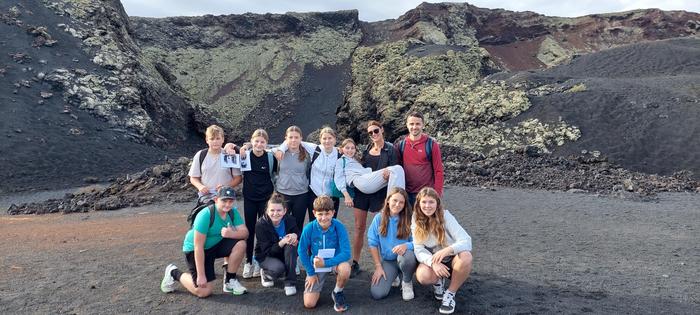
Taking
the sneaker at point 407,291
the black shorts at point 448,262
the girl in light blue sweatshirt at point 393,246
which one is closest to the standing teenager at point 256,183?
the girl in light blue sweatshirt at point 393,246

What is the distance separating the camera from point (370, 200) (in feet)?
19.3

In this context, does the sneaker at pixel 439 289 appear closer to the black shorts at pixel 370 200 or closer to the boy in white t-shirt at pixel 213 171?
the black shorts at pixel 370 200

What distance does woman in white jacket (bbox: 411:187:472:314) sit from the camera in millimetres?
4781

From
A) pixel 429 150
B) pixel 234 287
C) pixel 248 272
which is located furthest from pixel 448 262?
pixel 248 272

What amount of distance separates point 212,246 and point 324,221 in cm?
131

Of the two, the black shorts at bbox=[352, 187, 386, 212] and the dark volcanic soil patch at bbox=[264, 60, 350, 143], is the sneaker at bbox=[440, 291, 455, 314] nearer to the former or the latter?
the black shorts at bbox=[352, 187, 386, 212]

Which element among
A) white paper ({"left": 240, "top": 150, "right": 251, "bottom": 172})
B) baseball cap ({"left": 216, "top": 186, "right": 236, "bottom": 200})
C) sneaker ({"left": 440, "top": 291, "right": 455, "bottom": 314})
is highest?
white paper ({"left": 240, "top": 150, "right": 251, "bottom": 172})

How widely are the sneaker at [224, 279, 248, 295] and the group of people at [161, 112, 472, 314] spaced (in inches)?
0.4

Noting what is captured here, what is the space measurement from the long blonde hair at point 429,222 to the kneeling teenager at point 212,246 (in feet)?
6.30

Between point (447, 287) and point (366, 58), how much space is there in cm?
3613

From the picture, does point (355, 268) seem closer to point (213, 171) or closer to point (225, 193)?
point (225, 193)

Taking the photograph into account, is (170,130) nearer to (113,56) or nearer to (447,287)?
(113,56)

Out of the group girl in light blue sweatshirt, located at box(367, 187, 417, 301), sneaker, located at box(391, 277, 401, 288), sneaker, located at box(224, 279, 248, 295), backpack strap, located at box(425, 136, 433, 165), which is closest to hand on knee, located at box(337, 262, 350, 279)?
girl in light blue sweatshirt, located at box(367, 187, 417, 301)

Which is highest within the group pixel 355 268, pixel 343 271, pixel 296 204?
pixel 296 204
